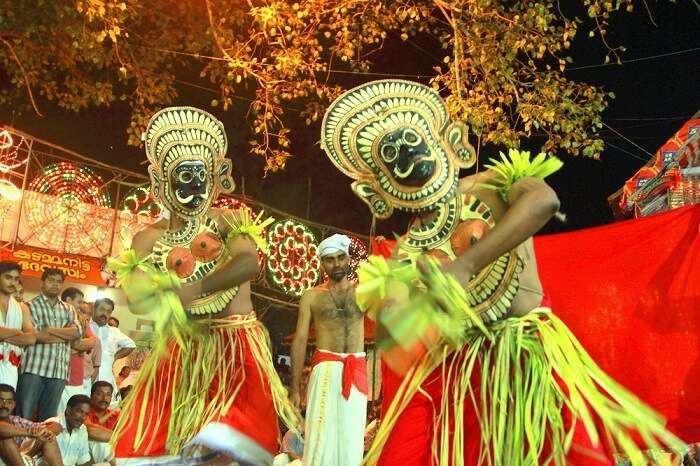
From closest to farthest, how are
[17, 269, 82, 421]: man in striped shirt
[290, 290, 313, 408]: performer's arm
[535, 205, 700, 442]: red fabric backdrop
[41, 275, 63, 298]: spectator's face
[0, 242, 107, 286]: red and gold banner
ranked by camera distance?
1. [290, 290, 313, 408]: performer's arm
2. [535, 205, 700, 442]: red fabric backdrop
3. [17, 269, 82, 421]: man in striped shirt
4. [41, 275, 63, 298]: spectator's face
5. [0, 242, 107, 286]: red and gold banner

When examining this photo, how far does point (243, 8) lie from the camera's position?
31.0ft

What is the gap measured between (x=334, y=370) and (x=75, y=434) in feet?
7.98

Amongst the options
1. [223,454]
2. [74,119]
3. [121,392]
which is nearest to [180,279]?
[223,454]

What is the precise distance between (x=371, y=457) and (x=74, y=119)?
16.5 metres

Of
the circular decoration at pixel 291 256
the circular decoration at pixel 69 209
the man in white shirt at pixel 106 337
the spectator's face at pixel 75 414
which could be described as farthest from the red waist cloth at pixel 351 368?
the circular decoration at pixel 291 256

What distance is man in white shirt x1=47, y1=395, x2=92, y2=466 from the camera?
734cm

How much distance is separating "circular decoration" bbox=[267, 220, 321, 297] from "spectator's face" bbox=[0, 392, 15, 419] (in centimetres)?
790

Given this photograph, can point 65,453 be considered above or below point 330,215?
below

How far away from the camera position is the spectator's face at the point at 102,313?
9227mm

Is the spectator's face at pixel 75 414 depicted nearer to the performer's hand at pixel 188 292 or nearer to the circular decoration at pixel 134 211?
the performer's hand at pixel 188 292

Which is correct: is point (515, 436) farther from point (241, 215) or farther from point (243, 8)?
point (243, 8)

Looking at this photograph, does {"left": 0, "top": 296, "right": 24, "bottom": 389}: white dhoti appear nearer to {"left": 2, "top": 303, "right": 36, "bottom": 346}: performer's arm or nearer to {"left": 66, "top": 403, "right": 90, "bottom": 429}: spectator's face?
{"left": 2, "top": 303, "right": 36, "bottom": 346}: performer's arm

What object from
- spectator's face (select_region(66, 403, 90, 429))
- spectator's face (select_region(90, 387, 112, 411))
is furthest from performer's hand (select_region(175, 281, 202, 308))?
spectator's face (select_region(90, 387, 112, 411))

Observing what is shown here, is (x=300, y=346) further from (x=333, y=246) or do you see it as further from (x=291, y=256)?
(x=291, y=256)
